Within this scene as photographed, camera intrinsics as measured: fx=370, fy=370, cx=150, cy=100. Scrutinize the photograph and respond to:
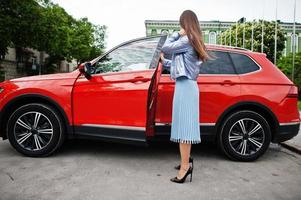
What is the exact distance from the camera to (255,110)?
5.77 metres

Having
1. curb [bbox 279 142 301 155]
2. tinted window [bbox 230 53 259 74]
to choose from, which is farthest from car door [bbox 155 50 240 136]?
curb [bbox 279 142 301 155]

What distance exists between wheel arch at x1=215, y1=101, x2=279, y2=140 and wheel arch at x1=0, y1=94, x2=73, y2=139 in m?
2.26

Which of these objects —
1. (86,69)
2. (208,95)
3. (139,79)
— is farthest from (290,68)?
(86,69)

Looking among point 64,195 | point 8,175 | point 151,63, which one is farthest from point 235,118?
→ point 8,175

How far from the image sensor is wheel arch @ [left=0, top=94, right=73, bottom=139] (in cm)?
551

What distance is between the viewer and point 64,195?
3.98m

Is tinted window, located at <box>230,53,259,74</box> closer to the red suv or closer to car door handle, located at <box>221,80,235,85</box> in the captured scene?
the red suv

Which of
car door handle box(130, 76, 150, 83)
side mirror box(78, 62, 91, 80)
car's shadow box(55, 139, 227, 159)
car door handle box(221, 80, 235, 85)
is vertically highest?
side mirror box(78, 62, 91, 80)

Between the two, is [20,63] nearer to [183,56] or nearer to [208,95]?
[208,95]

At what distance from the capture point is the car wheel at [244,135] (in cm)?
559

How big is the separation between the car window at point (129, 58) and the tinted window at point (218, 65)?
840 millimetres

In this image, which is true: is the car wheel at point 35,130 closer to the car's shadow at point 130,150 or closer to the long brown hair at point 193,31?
the car's shadow at point 130,150

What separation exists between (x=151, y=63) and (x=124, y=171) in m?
1.60

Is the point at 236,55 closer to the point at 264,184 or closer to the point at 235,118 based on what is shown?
the point at 235,118
